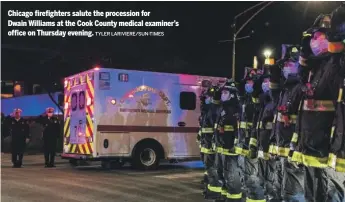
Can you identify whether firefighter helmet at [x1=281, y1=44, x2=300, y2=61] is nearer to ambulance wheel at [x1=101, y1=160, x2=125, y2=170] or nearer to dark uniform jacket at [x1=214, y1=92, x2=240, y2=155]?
dark uniform jacket at [x1=214, y1=92, x2=240, y2=155]

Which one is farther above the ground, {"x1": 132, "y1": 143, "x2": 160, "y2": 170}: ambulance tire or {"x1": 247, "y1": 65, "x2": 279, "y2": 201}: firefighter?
{"x1": 247, "y1": 65, "x2": 279, "y2": 201}: firefighter

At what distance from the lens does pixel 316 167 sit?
171 inches

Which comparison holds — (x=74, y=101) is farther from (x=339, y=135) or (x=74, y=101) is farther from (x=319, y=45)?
(x=339, y=135)

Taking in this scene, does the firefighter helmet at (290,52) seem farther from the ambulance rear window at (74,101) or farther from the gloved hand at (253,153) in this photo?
the ambulance rear window at (74,101)

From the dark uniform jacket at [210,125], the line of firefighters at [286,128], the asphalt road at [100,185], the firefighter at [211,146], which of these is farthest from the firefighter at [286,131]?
the asphalt road at [100,185]

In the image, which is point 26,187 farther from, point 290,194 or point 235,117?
point 290,194

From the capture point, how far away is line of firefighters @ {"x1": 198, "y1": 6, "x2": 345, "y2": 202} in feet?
13.9

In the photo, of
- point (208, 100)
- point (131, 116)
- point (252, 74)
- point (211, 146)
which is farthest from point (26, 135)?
point (252, 74)

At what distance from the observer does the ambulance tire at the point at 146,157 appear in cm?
1341

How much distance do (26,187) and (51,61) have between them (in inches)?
462

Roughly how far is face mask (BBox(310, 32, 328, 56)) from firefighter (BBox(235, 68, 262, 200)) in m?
2.14

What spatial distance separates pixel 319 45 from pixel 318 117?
66 centimetres

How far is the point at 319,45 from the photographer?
14.9 ft

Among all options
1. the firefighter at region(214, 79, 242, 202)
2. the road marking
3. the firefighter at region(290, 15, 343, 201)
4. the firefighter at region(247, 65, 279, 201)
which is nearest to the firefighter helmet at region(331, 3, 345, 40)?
the firefighter at region(290, 15, 343, 201)
